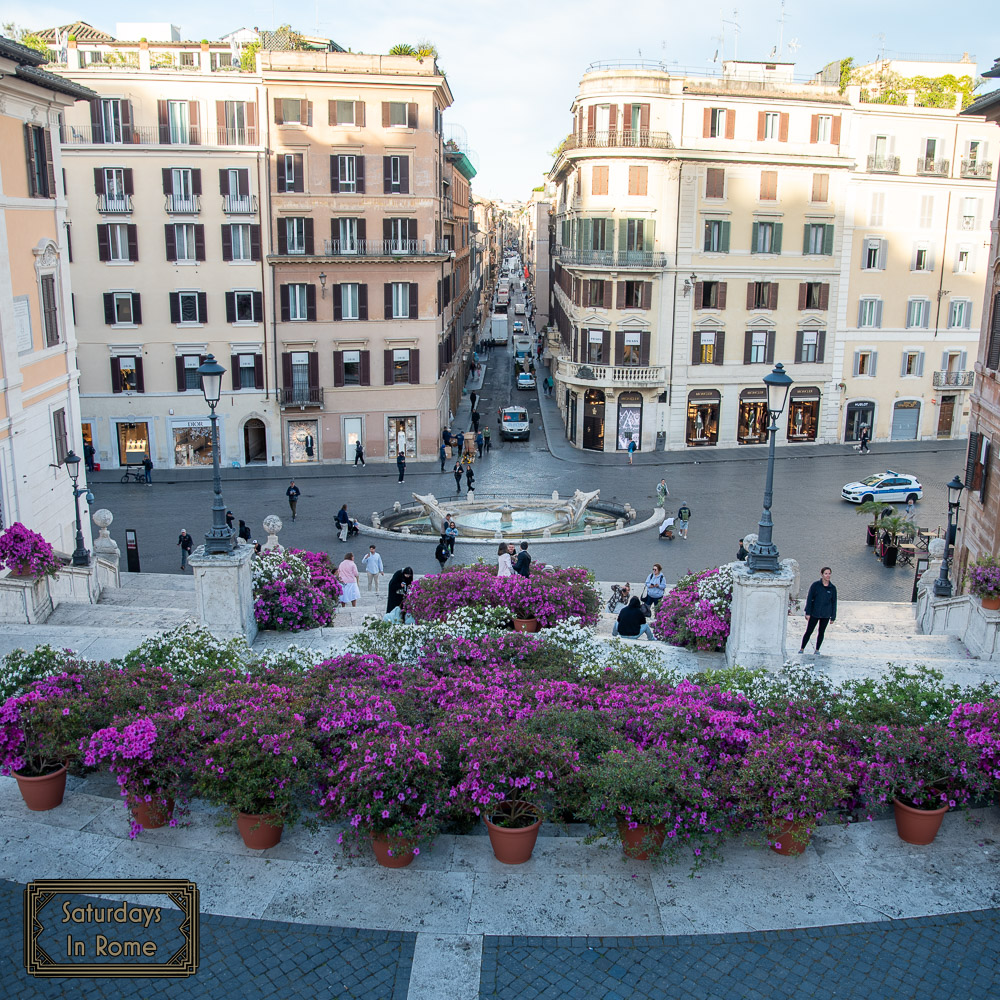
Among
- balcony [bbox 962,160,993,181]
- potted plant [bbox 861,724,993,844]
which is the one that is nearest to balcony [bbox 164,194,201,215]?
balcony [bbox 962,160,993,181]

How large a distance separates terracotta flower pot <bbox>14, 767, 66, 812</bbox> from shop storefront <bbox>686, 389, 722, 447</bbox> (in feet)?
135

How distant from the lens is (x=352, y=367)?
44.3 meters

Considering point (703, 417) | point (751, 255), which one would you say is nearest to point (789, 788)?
point (703, 417)

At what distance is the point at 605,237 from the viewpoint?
46438mm

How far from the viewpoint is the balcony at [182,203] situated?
41.7 m

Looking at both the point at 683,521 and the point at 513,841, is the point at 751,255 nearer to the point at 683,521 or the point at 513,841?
the point at 683,521

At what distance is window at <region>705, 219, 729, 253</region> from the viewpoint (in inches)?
1842

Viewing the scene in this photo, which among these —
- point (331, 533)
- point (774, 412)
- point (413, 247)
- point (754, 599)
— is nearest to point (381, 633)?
point (754, 599)

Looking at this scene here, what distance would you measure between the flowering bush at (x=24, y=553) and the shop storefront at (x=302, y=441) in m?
26.9

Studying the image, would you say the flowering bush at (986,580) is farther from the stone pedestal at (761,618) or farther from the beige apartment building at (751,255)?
the beige apartment building at (751,255)

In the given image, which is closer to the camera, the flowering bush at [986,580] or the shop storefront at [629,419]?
the flowering bush at [986,580]

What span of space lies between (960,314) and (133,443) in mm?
41286

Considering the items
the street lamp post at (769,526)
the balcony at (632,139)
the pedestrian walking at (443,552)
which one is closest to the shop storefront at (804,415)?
the balcony at (632,139)

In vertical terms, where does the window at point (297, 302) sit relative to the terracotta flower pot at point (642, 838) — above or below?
above
